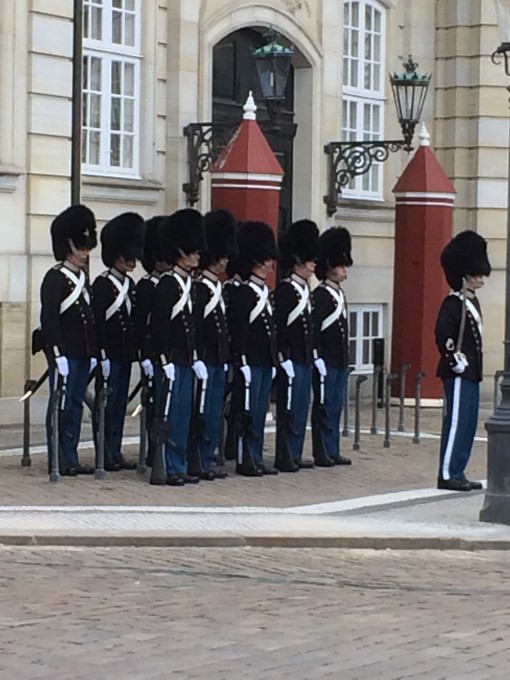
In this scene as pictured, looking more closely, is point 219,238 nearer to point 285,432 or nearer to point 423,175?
point 285,432

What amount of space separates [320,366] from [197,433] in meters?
1.61

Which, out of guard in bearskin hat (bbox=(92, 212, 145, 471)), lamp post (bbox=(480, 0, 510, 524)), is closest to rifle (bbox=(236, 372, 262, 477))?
guard in bearskin hat (bbox=(92, 212, 145, 471))

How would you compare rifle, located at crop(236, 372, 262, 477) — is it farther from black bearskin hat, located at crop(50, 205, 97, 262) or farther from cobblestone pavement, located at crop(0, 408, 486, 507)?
black bearskin hat, located at crop(50, 205, 97, 262)

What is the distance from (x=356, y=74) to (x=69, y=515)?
12041 mm

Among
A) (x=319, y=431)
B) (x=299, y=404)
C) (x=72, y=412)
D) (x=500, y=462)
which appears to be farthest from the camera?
(x=319, y=431)

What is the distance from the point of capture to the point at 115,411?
47.5 ft

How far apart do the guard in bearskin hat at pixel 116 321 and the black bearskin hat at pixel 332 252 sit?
1.67 m

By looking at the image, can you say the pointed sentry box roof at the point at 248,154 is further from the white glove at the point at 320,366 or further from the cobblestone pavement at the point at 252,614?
the cobblestone pavement at the point at 252,614

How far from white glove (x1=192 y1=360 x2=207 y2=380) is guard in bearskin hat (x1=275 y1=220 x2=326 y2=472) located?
1.06 m

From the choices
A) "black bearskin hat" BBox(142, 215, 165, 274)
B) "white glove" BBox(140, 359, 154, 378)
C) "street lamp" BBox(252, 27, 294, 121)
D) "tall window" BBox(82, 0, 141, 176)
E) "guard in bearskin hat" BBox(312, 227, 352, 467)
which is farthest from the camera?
"tall window" BBox(82, 0, 141, 176)

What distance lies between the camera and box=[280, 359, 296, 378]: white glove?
14.7m

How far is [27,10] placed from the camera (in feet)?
57.5

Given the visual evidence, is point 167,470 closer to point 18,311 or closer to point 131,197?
point 18,311

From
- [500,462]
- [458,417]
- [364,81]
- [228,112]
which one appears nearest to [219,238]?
[458,417]
